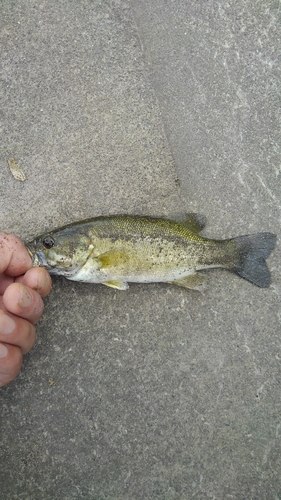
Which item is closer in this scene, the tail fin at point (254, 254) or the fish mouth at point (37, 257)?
the fish mouth at point (37, 257)

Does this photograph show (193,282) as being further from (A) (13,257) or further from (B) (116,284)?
(A) (13,257)

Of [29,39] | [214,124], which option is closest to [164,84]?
[214,124]

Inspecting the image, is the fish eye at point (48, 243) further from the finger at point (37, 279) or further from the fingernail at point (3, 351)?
the fingernail at point (3, 351)

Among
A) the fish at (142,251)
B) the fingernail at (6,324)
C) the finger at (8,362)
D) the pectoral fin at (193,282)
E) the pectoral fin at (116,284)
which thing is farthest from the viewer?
the pectoral fin at (193,282)

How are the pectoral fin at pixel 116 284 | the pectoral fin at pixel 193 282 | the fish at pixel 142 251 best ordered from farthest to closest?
the pectoral fin at pixel 193 282 < the pectoral fin at pixel 116 284 < the fish at pixel 142 251

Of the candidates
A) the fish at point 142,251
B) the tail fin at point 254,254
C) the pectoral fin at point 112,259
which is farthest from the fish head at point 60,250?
the tail fin at point 254,254

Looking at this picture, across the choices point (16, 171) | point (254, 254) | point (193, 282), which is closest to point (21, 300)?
point (16, 171)
